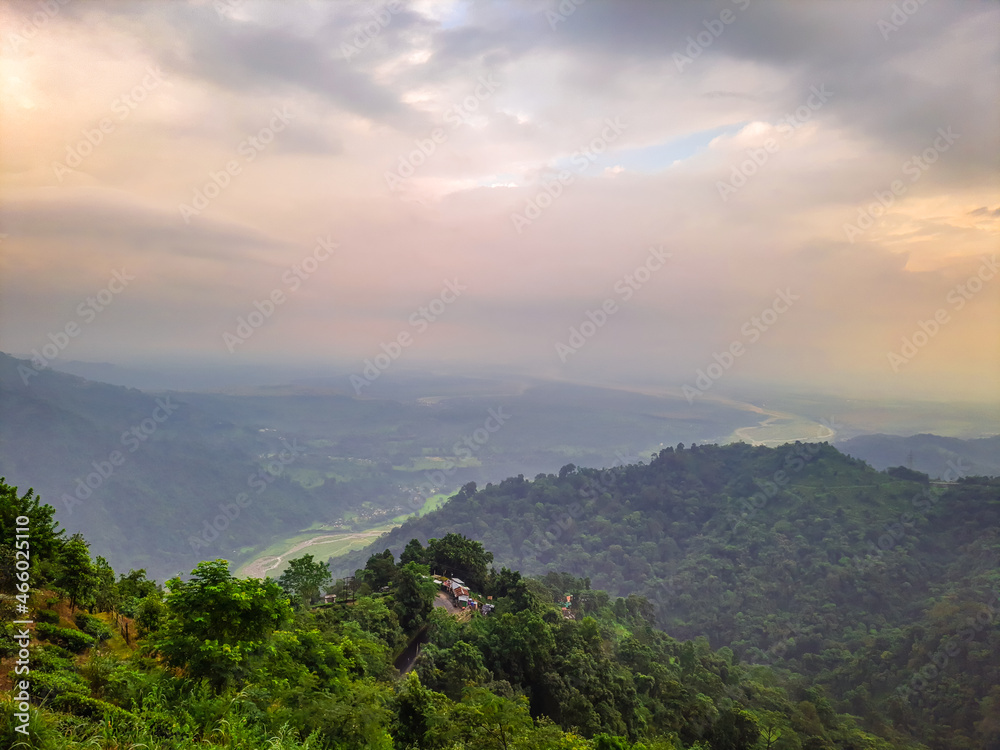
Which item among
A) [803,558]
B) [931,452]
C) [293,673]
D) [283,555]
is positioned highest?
[931,452]

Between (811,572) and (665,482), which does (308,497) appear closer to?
(665,482)

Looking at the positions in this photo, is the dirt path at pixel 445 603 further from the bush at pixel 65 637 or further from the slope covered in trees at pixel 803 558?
the slope covered in trees at pixel 803 558

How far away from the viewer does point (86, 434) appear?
149750mm

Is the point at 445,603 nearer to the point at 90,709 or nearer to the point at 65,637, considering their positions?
the point at 65,637

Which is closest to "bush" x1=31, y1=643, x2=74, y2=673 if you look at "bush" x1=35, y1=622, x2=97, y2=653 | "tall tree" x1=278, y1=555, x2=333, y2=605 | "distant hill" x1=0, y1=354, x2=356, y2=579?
"bush" x1=35, y1=622, x2=97, y2=653

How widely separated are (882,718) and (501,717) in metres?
39.8

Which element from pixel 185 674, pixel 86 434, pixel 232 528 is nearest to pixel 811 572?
pixel 185 674

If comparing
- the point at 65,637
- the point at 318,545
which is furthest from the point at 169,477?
the point at 65,637

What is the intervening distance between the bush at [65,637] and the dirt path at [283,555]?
84.2 m

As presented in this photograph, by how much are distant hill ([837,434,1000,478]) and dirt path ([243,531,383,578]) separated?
5183 inches

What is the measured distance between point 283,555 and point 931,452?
179266 millimetres

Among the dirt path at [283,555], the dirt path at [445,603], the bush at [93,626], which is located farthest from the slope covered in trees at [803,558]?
the bush at [93,626]

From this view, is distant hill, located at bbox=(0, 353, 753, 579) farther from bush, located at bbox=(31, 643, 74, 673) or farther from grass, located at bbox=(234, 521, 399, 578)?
bush, located at bbox=(31, 643, 74, 673)

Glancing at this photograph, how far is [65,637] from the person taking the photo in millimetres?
10773
